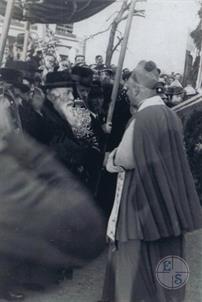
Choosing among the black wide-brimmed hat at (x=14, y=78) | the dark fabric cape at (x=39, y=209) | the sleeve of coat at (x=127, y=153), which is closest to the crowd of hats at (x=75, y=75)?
the black wide-brimmed hat at (x=14, y=78)

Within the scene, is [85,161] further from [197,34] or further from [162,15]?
[197,34]

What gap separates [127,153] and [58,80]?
135 centimetres

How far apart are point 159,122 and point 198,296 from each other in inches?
63.4

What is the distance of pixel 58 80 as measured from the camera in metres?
3.81

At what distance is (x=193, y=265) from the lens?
13.6 ft

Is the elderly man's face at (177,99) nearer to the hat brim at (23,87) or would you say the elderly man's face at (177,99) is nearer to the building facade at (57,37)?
the building facade at (57,37)

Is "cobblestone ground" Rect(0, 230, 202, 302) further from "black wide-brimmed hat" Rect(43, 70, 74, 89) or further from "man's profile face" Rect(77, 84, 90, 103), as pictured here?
"black wide-brimmed hat" Rect(43, 70, 74, 89)

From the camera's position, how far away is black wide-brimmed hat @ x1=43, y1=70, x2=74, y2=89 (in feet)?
12.3

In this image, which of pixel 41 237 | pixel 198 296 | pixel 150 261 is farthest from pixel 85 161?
pixel 198 296

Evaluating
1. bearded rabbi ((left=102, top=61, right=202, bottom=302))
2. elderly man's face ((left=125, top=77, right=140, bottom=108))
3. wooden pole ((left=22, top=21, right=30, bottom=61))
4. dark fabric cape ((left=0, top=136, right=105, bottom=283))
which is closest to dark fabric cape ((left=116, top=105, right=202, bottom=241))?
bearded rabbi ((left=102, top=61, right=202, bottom=302))

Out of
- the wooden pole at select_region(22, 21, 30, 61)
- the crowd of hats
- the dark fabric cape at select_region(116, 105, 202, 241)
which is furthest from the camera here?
the wooden pole at select_region(22, 21, 30, 61)

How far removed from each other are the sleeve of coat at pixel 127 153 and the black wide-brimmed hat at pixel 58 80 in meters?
1.22

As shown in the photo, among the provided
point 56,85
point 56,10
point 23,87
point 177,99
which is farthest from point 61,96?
point 177,99

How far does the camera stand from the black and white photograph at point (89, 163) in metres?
2.72
